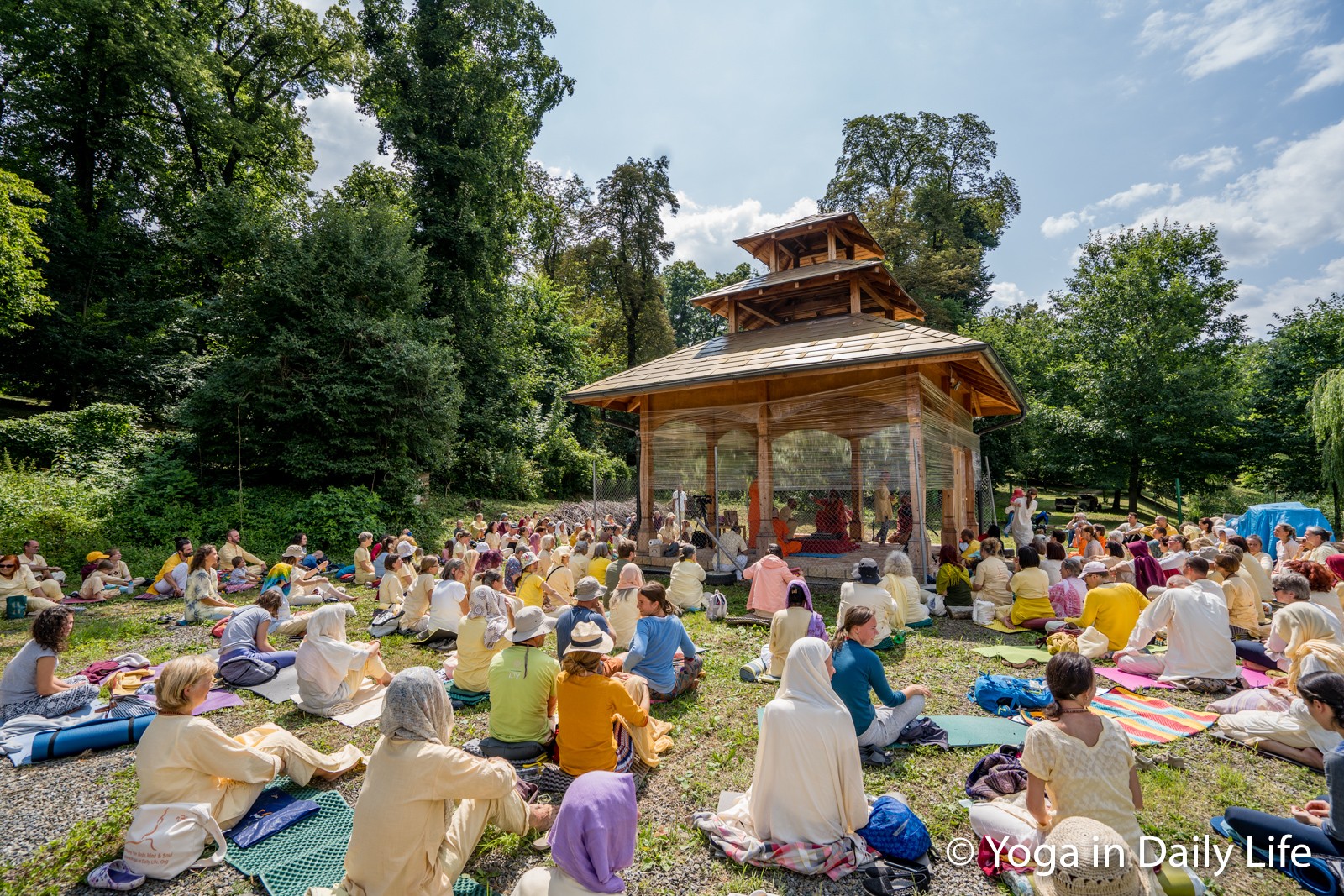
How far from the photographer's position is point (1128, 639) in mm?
6266

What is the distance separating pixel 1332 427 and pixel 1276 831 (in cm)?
2263

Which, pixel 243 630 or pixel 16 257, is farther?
pixel 16 257

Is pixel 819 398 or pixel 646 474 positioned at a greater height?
pixel 819 398

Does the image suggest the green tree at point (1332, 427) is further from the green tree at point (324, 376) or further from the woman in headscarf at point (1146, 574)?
the green tree at point (324, 376)

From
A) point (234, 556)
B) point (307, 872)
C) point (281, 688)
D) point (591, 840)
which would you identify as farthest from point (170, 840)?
point (234, 556)

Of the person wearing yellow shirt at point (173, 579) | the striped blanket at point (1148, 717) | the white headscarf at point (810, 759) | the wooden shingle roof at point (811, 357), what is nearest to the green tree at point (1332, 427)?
the wooden shingle roof at point (811, 357)

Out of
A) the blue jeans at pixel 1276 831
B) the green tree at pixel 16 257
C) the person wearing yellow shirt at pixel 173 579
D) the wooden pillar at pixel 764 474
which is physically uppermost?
the green tree at pixel 16 257

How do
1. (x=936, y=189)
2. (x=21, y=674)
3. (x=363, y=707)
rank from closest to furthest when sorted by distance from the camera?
1. (x=21, y=674)
2. (x=363, y=707)
3. (x=936, y=189)

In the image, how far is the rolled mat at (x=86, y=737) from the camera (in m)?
4.56

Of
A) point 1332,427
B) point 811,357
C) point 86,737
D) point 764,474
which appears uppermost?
point 811,357

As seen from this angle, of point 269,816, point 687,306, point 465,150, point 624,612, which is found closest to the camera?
point 269,816

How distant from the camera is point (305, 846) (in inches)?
137

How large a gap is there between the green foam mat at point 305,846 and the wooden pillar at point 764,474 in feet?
28.5

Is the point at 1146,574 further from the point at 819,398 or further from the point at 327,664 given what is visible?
the point at 327,664
